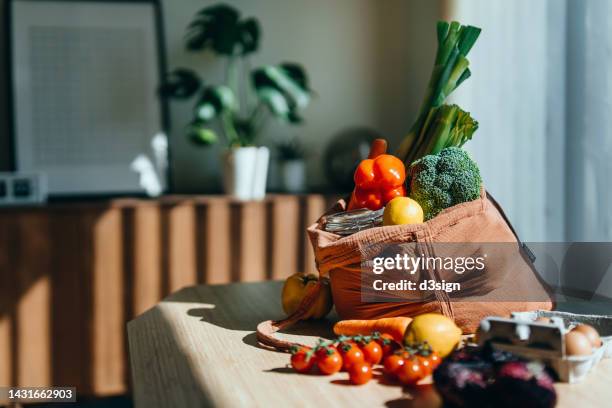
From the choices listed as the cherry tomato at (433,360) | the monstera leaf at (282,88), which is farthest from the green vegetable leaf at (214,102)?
the cherry tomato at (433,360)

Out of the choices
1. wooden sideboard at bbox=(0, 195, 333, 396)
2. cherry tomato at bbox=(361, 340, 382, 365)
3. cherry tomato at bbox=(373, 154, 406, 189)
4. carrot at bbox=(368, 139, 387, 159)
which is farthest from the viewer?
wooden sideboard at bbox=(0, 195, 333, 396)

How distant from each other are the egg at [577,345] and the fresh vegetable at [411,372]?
7.9 inches

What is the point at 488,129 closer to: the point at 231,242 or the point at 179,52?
the point at 231,242

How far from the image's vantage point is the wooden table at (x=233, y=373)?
0.92 m

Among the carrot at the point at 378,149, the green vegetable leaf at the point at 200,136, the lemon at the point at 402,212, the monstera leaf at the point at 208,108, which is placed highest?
the monstera leaf at the point at 208,108

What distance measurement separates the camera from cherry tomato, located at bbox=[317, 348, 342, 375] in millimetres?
1004

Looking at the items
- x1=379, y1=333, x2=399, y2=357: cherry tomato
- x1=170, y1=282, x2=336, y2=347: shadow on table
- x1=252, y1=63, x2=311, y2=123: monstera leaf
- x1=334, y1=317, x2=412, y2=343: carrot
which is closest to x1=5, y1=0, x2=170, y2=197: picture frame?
x1=252, y1=63, x2=311, y2=123: monstera leaf

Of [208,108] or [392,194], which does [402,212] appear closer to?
[392,194]

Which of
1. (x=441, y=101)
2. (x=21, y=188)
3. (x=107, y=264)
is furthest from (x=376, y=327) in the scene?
(x=21, y=188)

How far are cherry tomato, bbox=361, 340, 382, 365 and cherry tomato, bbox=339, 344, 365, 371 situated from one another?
0.02m

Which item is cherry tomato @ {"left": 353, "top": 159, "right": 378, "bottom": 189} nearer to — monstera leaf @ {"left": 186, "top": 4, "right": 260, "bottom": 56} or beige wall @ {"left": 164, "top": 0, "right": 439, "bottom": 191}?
monstera leaf @ {"left": 186, "top": 4, "right": 260, "bottom": 56}

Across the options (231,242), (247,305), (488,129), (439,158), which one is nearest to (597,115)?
(488,129)

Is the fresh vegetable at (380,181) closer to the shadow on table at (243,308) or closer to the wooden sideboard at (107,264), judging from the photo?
the shadow on table at (243,308)

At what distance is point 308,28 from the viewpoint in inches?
138
